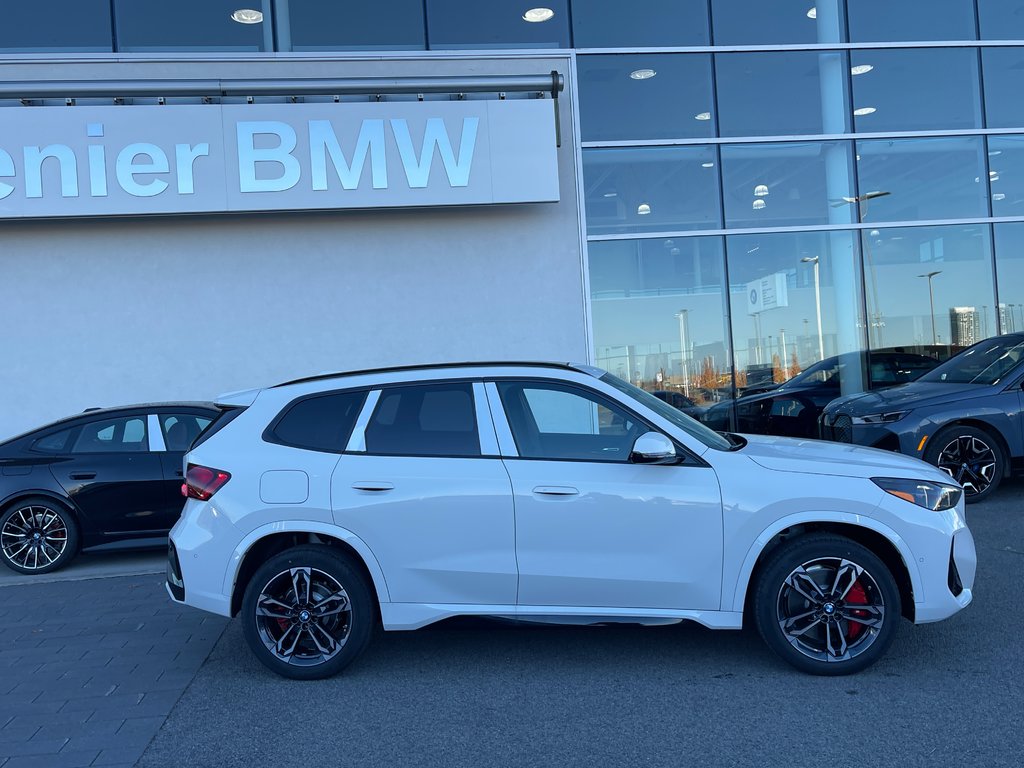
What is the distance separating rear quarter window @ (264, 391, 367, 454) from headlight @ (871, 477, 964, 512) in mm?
2877

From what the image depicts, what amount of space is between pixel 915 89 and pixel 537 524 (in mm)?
11636

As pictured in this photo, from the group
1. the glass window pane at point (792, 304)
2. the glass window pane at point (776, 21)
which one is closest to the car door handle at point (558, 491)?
the glass window pane at point (792, 304)

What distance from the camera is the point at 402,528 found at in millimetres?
4828

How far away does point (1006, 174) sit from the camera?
1355 centimetres

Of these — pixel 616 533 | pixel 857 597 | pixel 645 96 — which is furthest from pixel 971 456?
pixel 645 96

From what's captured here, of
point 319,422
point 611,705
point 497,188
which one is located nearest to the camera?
point 611,705

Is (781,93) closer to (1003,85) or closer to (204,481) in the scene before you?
(1003,85)

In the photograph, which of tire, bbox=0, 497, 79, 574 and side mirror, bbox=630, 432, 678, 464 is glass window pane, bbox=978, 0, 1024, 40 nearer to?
side mirror, bbox=630, 432, 678, 464

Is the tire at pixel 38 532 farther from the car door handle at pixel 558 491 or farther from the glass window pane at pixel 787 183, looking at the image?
the glass window pane at pixel 787 183

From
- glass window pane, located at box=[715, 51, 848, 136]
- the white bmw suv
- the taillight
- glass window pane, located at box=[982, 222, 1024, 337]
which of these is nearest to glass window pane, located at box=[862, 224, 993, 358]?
glass window pane, located at box=[982, 222, 1024, 337]

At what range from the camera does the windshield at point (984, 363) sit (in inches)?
366

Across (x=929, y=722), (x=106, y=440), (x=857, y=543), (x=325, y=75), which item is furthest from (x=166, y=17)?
(x=929, y=722)

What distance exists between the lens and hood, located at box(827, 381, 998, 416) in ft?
29.7

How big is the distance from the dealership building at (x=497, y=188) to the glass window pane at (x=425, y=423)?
6987 mm
